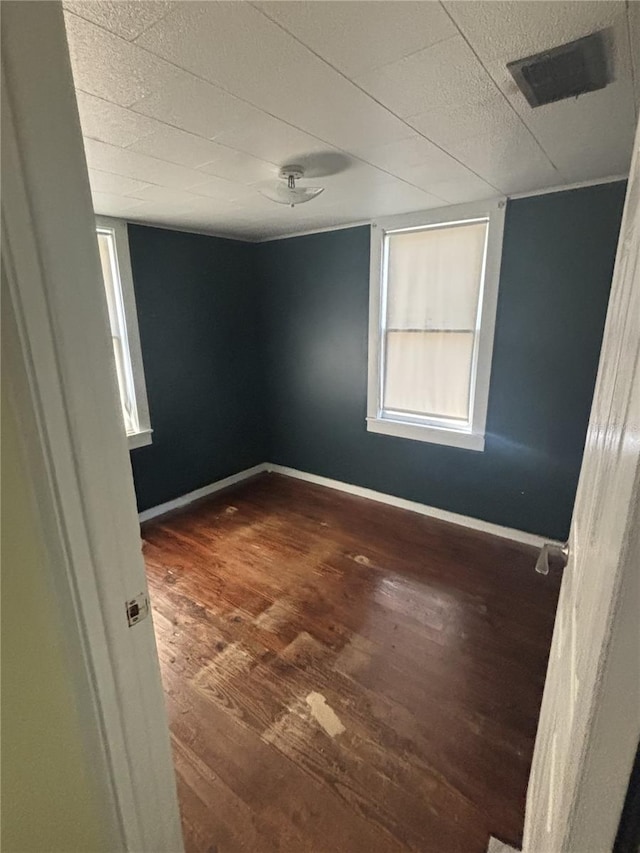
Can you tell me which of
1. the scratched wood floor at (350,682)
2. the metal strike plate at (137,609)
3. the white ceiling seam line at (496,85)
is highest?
the white ceiling seam line at (496,85)

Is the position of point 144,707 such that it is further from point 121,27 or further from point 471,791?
point 121,27

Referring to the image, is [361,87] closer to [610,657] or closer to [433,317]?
[610,657]

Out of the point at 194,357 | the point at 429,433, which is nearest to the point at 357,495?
the point at 429,433

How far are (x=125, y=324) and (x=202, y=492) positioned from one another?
1.64 meters

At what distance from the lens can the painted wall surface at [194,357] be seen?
3305 mm

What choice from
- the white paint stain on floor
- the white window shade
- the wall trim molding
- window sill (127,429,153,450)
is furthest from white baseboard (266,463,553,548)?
the white paint stain on floor

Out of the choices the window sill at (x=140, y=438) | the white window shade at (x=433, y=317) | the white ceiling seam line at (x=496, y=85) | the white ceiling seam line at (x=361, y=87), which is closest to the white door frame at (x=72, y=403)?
the white ceiling seam line at (x=361, y=87)

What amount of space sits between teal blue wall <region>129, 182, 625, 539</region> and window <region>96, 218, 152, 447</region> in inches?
3.7

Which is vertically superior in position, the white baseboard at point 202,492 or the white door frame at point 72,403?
the white door frame at point 72,403

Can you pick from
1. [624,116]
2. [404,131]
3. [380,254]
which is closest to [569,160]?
[624,116]

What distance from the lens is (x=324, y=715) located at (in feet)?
5.65

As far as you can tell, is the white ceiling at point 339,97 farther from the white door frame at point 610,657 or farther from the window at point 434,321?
the white door frame at point 610,657

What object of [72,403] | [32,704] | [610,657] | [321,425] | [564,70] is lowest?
[321,425]

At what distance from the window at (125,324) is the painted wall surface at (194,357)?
0.07m
